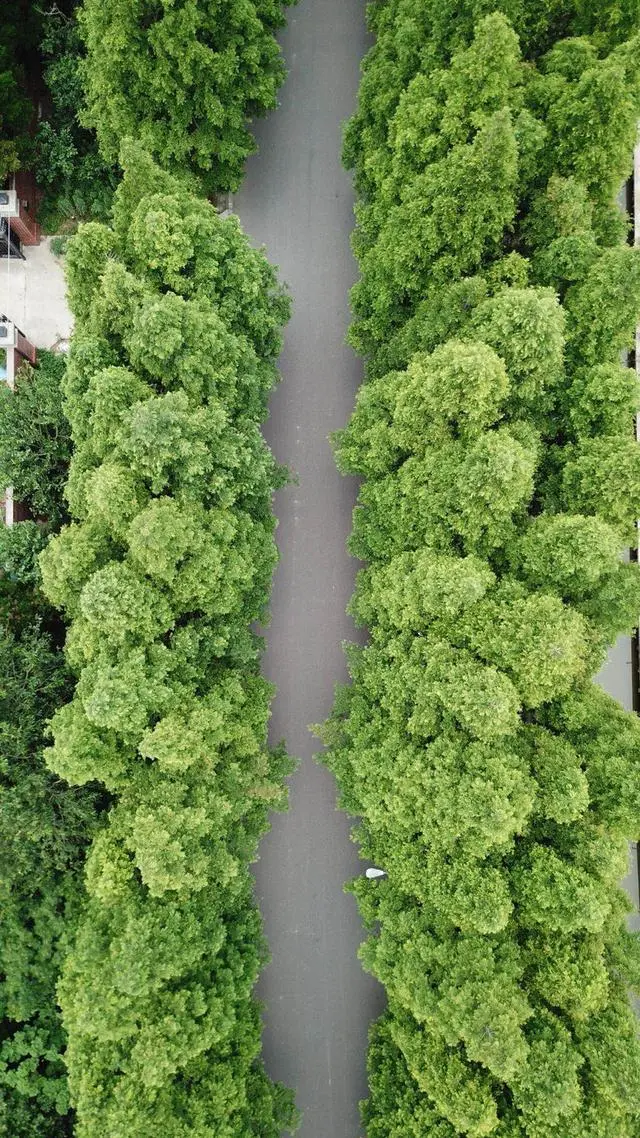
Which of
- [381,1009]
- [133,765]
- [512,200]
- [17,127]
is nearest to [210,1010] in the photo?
[133,765]

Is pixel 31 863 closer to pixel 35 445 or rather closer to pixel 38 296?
pixel 35 445

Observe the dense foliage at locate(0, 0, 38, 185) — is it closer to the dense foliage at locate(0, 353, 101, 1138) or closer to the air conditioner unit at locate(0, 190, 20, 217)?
the air conditioner unit at locate(0, 190, 20, 217)

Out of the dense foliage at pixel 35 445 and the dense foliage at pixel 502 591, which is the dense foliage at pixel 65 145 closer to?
the dense foliage at pixel 35 445

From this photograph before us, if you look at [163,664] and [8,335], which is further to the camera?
[8,335]

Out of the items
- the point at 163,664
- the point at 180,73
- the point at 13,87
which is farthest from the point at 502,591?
the point at 13,87

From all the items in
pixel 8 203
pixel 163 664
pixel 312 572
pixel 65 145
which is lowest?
pixel 163 664

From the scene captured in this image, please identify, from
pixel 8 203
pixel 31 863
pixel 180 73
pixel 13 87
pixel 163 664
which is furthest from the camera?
pixel 8 203

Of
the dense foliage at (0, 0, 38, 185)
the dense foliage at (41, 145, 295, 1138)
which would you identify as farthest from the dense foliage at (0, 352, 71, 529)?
the dense foliage at (0, 0, 38, 185)

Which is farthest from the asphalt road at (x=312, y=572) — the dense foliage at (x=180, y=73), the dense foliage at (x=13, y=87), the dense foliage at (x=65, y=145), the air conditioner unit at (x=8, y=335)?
the air conditioner unit at (x=8, y=335)
